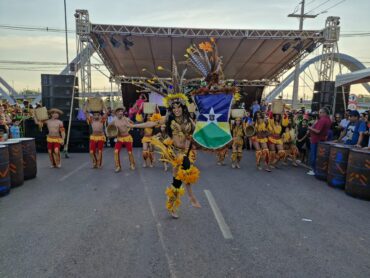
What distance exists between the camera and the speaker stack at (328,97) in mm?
11141

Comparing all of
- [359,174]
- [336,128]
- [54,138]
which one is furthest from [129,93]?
[359,174]

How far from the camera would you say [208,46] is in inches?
170

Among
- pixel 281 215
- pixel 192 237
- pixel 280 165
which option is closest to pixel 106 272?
pixel 192 237

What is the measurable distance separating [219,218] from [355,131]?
4835 millimetres

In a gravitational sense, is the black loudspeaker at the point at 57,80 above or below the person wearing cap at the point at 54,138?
above

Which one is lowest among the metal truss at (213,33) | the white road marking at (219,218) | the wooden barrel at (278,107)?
the white road marking at (219,218)

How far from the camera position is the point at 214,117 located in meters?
4.92

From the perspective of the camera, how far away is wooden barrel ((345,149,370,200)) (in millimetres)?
5801

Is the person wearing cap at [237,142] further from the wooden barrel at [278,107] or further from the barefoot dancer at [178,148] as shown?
the barefoot dancer at [178,148]

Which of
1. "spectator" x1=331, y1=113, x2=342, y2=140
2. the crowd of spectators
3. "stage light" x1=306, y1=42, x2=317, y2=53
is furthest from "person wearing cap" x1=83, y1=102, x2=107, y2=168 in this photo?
"stage light" x1=306, y1=42, x2=317, y2=53

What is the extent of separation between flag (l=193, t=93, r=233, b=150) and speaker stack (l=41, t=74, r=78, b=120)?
26.3 feet

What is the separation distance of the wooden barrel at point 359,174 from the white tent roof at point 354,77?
366cm

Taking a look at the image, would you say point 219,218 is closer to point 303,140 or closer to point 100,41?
point 303,140

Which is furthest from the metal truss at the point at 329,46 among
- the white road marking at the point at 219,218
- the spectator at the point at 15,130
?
the spectator at the point at 15,130
